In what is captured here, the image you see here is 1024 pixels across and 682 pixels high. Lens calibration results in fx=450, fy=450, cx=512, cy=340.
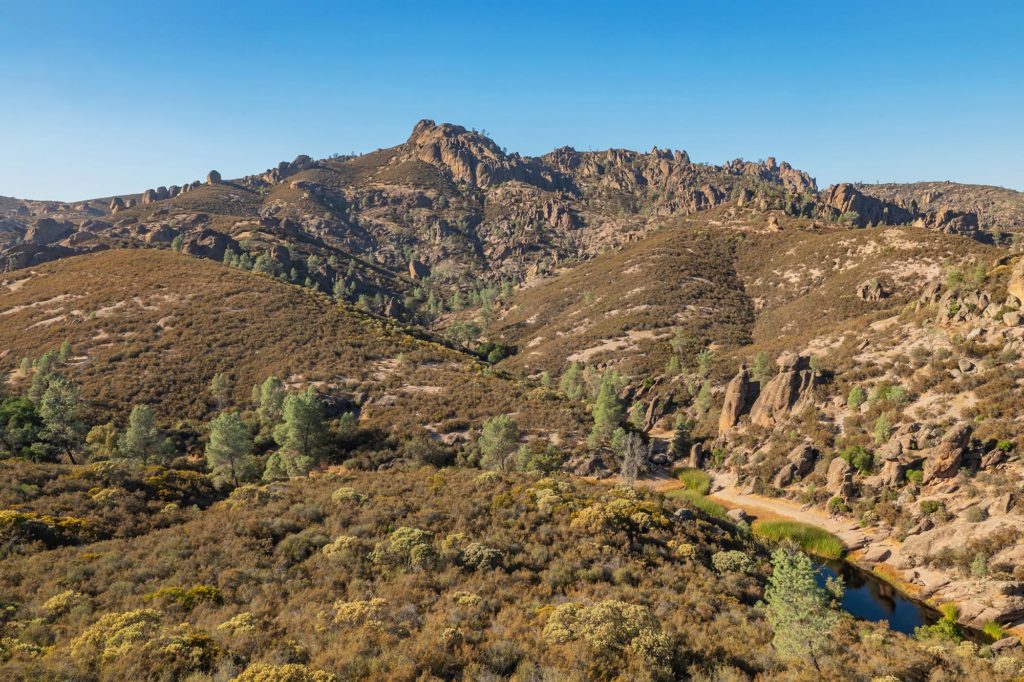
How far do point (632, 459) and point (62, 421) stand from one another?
58248 mm

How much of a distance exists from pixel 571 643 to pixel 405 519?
43.7 ft

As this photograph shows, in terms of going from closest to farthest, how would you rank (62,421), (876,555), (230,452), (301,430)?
(876,555) < (230,452) < (62,421) < (301,430)

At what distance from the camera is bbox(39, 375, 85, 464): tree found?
4356cm

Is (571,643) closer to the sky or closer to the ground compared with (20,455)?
closer to the sky

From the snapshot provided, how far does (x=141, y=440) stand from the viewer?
4416cm

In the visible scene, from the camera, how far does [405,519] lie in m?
25.5

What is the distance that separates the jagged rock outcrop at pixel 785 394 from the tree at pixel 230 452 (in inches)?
2322

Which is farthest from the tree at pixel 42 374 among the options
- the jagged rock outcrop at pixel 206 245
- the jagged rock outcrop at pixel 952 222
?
the jagged rock outcrop at pixel 952 222

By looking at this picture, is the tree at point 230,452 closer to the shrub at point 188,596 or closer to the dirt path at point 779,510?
the shrub at point 188,596

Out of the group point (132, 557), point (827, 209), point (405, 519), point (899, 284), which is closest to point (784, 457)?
point (405, 519)

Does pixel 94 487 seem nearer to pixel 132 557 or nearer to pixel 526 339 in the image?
pixel 132 557

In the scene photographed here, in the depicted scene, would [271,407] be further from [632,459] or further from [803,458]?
[803,458]

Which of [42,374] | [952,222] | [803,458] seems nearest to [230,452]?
[42,374]

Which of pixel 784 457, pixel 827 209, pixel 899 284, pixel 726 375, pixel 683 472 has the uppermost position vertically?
pixel 827 209
